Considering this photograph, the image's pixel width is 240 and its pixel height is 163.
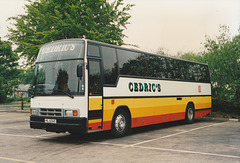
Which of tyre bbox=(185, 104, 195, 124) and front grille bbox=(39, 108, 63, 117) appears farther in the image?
tyre bbox=(185, 104, 195, 124)

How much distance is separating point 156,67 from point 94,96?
4.82 m

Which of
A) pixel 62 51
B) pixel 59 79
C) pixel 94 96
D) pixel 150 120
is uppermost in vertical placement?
pixel 62 51

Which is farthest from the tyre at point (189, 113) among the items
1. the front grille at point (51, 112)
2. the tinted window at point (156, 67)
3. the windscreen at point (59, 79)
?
the front grille at point (51, 112)

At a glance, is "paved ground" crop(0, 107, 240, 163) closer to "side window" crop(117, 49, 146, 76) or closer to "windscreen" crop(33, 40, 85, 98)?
"windscreen" crop(33, 40, 85, 98)

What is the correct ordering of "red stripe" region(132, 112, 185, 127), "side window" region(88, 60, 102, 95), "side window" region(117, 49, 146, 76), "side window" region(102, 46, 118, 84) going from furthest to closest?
"red stripe" region(132, 112, 185, 127), "side window" region(117, 49, 146, 76), "side window" region(102, 46, 118, 84), "side window" region(88, 60, 102, 95)

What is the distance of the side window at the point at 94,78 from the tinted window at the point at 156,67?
351cm

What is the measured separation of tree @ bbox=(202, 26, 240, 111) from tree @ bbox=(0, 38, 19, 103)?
41101 millimetres

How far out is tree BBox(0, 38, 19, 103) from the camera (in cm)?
5253

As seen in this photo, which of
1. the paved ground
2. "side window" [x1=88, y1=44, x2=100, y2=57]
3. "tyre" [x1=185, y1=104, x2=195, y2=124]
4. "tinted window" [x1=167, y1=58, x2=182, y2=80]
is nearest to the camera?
the paved ground

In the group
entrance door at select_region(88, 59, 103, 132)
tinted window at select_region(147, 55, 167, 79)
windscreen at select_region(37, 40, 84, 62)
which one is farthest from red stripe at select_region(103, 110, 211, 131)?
windscreen at select_region(37, 40, 84, 62)

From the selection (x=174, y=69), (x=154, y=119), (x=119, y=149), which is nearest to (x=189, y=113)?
(x=174, y=69)

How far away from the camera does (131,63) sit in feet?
37.6

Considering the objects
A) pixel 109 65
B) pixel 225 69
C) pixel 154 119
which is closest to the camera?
pixel 109 65

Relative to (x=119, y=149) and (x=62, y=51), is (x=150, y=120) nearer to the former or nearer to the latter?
(x=119, y=149)
